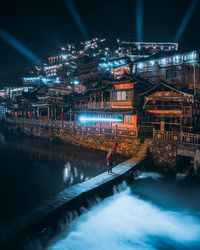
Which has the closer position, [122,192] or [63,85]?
[122,192]

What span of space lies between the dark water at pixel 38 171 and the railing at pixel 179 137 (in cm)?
619

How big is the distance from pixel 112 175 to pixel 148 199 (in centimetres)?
383

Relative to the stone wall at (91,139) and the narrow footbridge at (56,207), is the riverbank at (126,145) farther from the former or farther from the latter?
the narrow footbridge at (56,207)

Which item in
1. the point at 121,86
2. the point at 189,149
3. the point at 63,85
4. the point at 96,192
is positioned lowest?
the point at 96,192

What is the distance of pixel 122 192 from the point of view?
63.0ft

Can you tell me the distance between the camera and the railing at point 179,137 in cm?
2238

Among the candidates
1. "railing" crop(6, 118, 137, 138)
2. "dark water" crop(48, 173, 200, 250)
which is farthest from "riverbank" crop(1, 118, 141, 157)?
"dark water" crop(48, 173, 200, 250)

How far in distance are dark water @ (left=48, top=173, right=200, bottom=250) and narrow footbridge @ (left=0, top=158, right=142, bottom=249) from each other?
0.98 meters

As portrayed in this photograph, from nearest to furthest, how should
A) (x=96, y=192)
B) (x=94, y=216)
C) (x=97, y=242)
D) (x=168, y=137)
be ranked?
1. (x=97, y=242)
2. (x=94, y=216)
3. (x=96, y=192)
4. (x=168, y=137)

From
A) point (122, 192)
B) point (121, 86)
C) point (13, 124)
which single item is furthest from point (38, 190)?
point (13, 124)

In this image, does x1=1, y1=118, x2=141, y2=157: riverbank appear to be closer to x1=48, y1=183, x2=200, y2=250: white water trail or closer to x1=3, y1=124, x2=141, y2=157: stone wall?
x1=3, y1=124, x2=141, y2=157: stone wall

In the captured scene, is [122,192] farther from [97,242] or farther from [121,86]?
[121,86]

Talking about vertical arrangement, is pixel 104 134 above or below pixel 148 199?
above

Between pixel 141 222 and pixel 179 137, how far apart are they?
1236 centimetres
